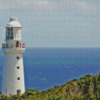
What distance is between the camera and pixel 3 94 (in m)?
31.5

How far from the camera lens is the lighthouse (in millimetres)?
31312

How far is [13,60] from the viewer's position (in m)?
31.3

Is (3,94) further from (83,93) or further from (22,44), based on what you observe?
(83,93)

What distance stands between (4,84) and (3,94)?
3.41ft


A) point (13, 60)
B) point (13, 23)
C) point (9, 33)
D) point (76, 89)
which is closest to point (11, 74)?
point (13, 60)

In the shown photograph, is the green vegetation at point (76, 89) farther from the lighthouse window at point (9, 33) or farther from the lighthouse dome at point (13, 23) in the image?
the lighthouse dome at point (13, 23)

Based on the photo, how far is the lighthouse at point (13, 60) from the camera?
3131 cm

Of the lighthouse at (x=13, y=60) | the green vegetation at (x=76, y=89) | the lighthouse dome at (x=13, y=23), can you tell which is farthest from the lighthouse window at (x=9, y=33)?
the green vegetation at (x=76, y=89)

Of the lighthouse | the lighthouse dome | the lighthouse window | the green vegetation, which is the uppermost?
the lighthouse dome

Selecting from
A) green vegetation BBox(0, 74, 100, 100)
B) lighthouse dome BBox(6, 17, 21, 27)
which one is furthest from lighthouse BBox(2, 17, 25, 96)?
green vegetation BBox(0, 74, 100, 100)

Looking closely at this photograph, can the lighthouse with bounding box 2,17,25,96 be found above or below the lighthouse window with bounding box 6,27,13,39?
below

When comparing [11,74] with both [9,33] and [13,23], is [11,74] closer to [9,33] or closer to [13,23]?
[9,33]

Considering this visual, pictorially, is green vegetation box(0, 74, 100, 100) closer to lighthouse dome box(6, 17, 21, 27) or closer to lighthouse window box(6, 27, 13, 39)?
lighthouse window box(6, 27, 13, 39)

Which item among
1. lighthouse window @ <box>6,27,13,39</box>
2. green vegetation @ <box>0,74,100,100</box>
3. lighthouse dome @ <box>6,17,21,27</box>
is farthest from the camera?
lighthouse dome @ <box>6,17,21,27</box>
